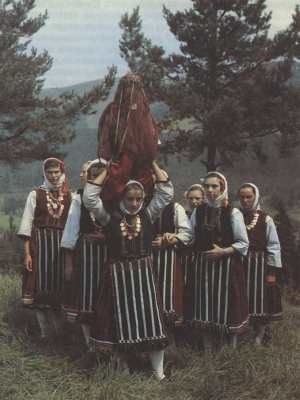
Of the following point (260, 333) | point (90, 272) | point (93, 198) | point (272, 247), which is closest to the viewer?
point (93, 198)

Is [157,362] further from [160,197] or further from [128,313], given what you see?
[160,197]

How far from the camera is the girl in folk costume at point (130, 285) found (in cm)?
422

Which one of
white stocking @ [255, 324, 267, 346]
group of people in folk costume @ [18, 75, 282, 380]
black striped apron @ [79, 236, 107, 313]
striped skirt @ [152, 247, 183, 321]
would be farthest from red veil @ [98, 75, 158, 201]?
white stocking @ [255, 324, 267, 346]

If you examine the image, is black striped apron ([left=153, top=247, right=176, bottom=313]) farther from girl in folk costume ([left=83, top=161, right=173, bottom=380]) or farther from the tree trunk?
the tree trunk

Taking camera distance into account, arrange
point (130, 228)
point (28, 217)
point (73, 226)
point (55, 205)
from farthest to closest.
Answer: point (55, 205), point (28, 217), point (73, 226), point (130, 228)

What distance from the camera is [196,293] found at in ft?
16.9

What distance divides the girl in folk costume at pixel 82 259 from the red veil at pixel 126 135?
60 cm

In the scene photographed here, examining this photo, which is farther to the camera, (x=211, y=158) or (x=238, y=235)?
(x=211, y=158)

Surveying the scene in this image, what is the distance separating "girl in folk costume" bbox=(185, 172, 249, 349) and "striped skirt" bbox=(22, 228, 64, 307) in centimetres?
140

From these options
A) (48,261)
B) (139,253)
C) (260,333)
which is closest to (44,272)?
(48,261)

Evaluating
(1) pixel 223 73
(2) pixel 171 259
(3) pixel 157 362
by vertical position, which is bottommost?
(3) pixel 157 362

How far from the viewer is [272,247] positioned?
5.62m

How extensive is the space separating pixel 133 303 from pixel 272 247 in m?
1.96

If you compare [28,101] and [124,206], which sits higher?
[28,101]
